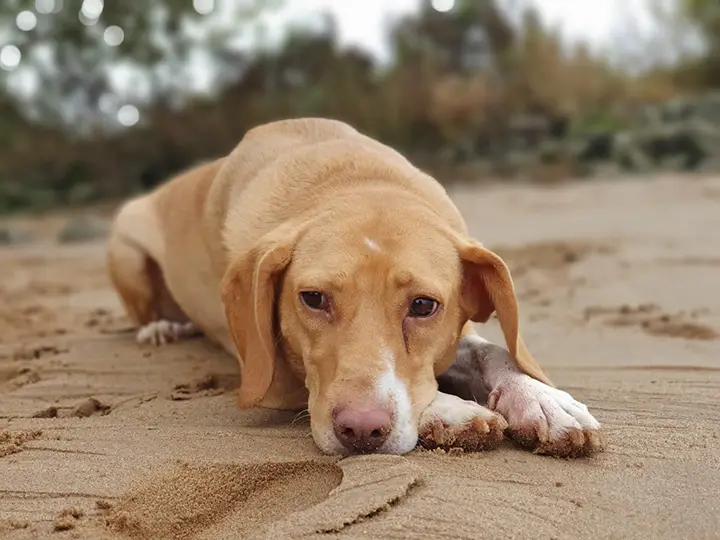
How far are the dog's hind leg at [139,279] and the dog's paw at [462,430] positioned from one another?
2.61m

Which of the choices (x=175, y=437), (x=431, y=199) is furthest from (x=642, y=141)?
(x=175, y=437)

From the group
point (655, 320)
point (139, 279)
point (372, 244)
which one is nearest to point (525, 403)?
point (372, 244)

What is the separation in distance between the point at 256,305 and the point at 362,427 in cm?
72

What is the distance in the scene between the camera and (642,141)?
14484mm

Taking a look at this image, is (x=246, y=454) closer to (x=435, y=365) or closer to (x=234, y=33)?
(x=435, y=365)

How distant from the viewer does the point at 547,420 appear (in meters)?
2.91

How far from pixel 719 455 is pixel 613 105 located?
49.4 ft

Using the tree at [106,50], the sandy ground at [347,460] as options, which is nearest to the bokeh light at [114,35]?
the tree at [106,50]

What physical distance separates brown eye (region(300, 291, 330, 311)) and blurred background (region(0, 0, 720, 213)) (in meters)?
13.1

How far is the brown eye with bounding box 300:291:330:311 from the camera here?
3041 mm

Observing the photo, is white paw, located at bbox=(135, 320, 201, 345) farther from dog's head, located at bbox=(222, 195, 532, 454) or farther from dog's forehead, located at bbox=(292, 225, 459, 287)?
dog's forehead, located at bbox=(292, 225, 459, 287)

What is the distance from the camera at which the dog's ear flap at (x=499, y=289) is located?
3.24 meters

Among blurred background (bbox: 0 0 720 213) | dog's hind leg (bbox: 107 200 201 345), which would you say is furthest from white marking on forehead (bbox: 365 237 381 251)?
blurred background (bbox: 0 0 720 213)

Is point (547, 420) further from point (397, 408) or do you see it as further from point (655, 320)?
point (655, 320)
